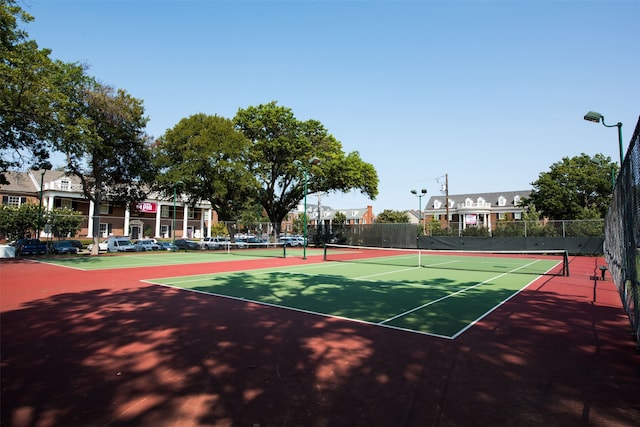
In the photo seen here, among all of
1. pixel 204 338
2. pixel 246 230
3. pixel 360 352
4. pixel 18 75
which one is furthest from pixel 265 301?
pixel 246 230

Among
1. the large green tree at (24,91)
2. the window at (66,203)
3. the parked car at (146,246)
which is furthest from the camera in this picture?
the window at (66,203)

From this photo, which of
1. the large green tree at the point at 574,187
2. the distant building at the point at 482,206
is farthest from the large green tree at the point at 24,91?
the distant building at the point at 482,206

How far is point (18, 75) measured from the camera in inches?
638

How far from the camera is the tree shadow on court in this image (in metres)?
3.80

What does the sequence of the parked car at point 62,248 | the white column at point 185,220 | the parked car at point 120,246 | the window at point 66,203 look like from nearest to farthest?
1. the parked car at point 62,248
2. the parked car at point 120,246
3. the window at point 66,203
4. the white column at point 185,220

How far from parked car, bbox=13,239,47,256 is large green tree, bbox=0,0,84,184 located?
8.74 meters

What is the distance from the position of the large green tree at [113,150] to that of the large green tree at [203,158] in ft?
8.41

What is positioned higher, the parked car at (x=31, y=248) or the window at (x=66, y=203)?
the window at (x=66, y=203)

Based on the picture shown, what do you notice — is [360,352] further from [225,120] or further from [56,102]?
[225,120]

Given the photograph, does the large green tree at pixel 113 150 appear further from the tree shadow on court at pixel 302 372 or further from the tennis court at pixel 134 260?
the tree shadow on court at pixel 302 372

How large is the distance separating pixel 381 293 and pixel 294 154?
27617 millimetres

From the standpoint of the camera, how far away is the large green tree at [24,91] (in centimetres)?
1648

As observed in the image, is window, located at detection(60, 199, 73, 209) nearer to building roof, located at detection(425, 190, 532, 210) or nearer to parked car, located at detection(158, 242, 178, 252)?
→ parked car, located at detection(158, 242, 178, 252)

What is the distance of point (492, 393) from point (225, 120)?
34.4 metres
